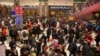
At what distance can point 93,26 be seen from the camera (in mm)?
29719

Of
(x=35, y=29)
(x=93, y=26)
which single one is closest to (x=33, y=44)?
(x=35, y=29)

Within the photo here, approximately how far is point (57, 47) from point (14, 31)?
8827 millimetres

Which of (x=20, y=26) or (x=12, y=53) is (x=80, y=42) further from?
(x=20, y=26)

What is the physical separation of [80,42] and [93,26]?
15345 millimetres

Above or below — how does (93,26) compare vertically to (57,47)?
below

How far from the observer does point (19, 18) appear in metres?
21.4

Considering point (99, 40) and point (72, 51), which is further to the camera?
point (99, 40)

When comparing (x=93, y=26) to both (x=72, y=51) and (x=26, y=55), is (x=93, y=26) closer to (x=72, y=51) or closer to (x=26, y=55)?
(x=72, y=51)

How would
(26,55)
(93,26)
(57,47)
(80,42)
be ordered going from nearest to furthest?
(26,55) → (57,47) → (80,42) → (93,26)

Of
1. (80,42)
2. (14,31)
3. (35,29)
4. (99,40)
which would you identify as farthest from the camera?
(35,29)

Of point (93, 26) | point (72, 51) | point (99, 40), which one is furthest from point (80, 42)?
point (93, 26)

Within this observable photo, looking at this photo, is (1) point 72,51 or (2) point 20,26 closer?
(1) point 72,51

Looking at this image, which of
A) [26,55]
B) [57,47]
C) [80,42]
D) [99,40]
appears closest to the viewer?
[26,55]

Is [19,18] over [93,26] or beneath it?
over
